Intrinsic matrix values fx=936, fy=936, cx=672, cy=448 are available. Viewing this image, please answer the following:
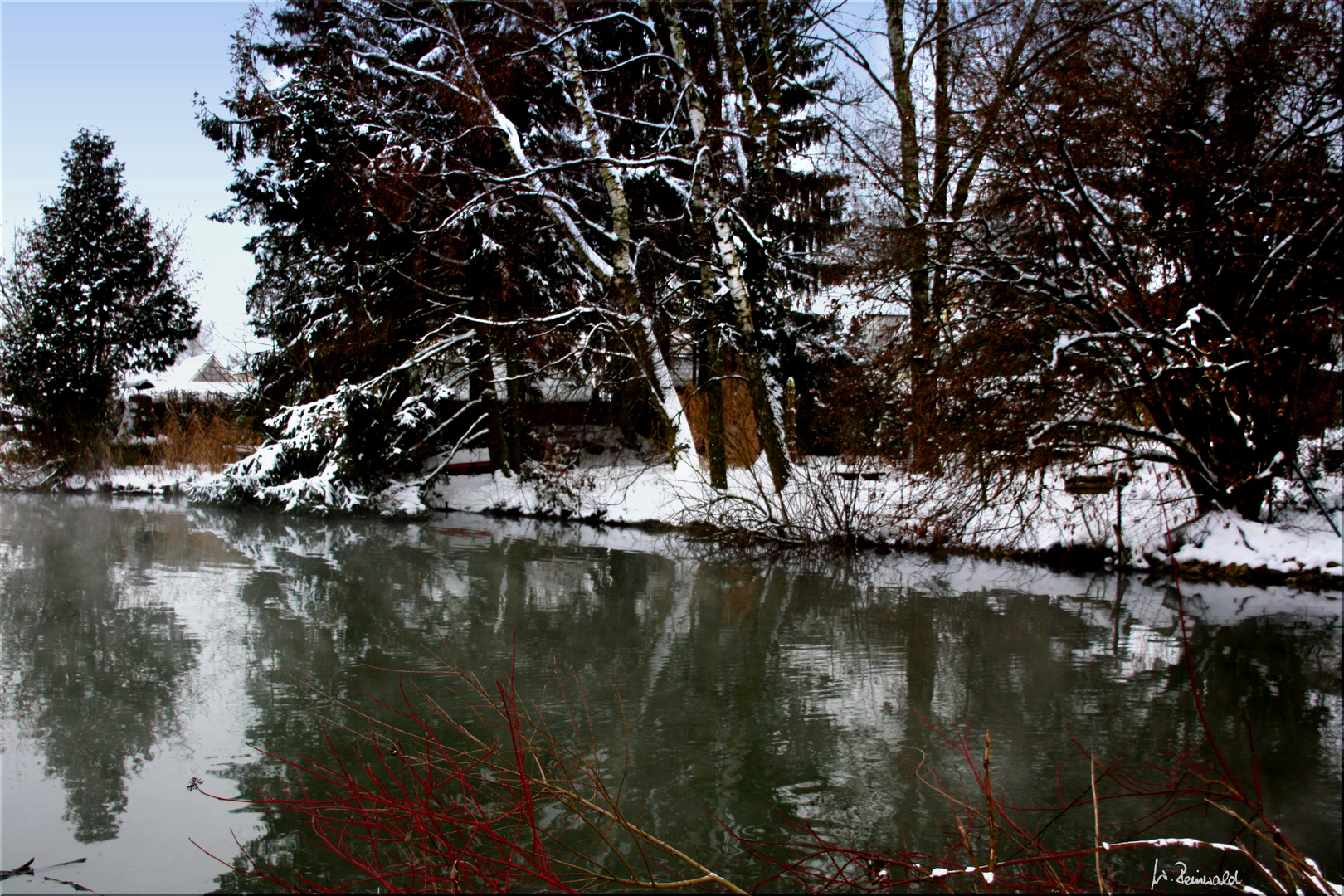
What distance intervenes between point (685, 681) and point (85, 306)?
24.5 m

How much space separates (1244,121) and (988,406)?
3968mm

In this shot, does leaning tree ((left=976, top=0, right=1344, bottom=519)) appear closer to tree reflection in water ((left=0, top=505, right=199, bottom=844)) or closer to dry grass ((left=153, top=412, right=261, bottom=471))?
tree reflection in water ((left=0, top=505, right=199, bottom=844))

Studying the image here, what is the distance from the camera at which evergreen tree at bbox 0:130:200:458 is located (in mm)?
23359

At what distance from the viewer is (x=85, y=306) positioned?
2494cm

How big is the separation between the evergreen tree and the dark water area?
1270 cm

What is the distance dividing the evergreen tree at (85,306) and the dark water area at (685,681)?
12.7 m

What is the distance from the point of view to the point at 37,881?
3.96m

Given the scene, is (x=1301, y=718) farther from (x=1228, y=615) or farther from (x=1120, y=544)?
(x=1120, y=544)

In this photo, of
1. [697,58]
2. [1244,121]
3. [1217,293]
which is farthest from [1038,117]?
[697,58]

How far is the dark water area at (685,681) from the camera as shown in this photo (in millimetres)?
4594
